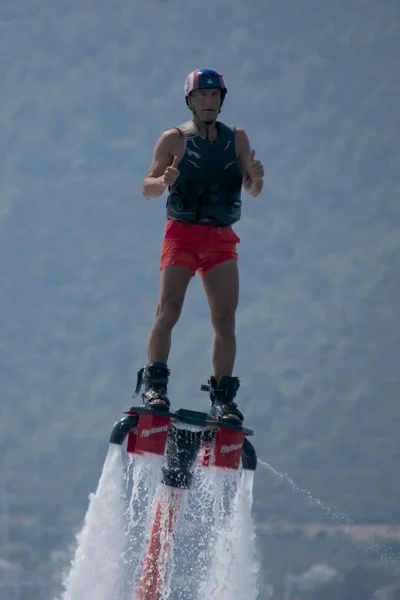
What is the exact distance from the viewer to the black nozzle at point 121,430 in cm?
1029

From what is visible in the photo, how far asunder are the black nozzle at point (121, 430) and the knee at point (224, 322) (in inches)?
55.3

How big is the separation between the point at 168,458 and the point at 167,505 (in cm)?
53

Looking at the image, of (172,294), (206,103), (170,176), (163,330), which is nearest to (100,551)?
(163,330)

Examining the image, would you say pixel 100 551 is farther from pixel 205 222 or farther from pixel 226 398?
pixel 205 222

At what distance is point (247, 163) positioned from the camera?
10.7 m

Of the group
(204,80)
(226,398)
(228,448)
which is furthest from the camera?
(226,398)

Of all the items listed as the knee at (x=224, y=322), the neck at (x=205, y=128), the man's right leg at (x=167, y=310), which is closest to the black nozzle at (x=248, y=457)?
the knee at (x=224, y=322)

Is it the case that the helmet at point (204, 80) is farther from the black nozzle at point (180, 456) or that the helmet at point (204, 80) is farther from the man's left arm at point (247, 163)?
the black nozzle at point (180, 456)

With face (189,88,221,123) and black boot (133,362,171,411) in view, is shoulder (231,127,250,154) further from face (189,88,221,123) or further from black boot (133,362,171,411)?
black boot (133,362,171,411)

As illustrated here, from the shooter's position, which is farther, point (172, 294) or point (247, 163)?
point (247, 163)

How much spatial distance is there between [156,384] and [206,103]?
3136 mm

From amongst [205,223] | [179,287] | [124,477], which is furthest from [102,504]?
[205,223]

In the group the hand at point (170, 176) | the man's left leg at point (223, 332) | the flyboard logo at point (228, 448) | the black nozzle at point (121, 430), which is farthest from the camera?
the man's left leg at point (223, 332)

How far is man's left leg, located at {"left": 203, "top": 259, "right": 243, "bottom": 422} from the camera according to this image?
1064 centimetres
